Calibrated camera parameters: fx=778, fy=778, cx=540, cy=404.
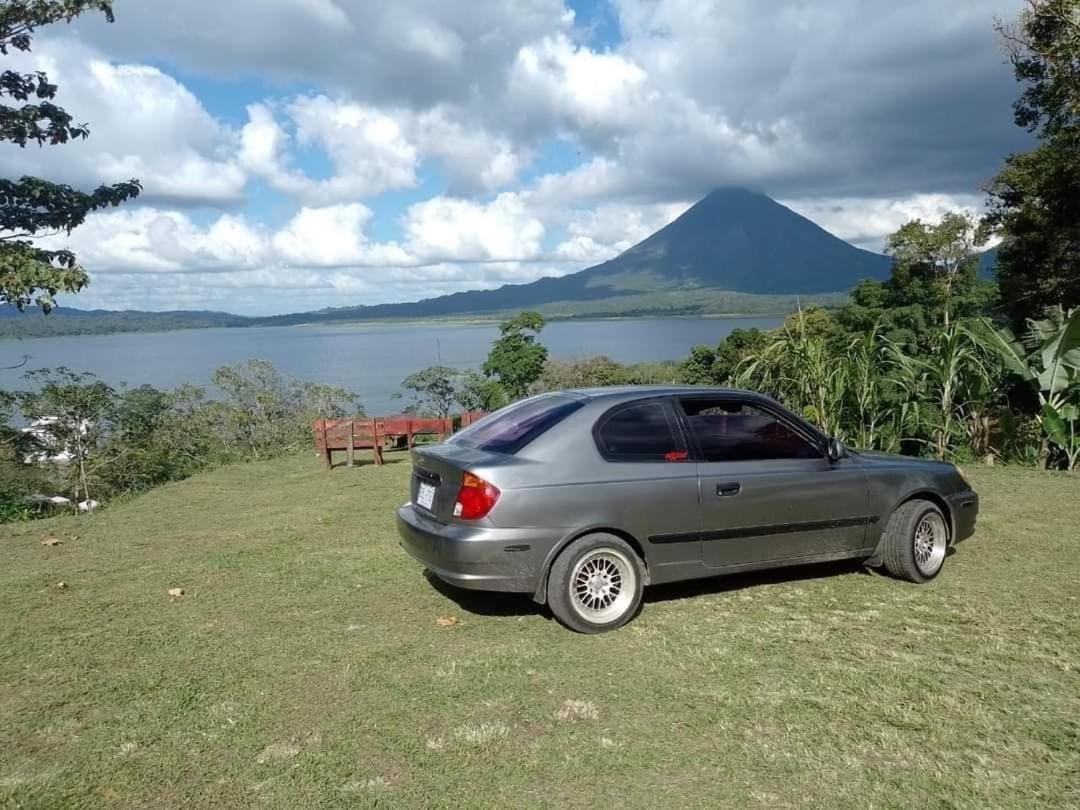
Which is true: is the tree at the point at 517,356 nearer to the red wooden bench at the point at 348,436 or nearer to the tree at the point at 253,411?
the tree at the point at 253,411

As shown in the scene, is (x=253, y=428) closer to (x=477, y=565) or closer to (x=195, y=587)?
(x=195, y=587)

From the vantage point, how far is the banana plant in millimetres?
10352

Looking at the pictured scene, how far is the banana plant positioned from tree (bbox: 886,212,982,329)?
25973 millimetres

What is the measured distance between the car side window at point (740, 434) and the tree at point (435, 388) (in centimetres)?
3593

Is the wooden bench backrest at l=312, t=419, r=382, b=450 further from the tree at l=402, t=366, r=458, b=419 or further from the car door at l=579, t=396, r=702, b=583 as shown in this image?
the tree at l=402, t=366, r=458, b=419

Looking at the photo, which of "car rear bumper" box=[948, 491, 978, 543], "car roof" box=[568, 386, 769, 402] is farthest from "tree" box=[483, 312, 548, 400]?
"car roof" box=[568, 386, 769, 402]

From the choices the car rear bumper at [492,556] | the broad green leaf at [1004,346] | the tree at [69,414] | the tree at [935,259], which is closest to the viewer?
the car rear bumper at [492,556]

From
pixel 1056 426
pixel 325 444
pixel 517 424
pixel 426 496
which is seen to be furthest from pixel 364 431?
pixel 1056 426

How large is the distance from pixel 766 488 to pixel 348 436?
8.76m

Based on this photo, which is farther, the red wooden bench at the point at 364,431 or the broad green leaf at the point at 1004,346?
the red wooden bench at the point at 364,431

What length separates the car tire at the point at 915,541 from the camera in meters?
5.41

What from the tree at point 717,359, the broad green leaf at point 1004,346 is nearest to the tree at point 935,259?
the tree at point 717,359

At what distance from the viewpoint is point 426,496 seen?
4.95m

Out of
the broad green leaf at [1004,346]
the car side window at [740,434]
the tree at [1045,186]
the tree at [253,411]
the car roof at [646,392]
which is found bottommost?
the tree at [253,411]
